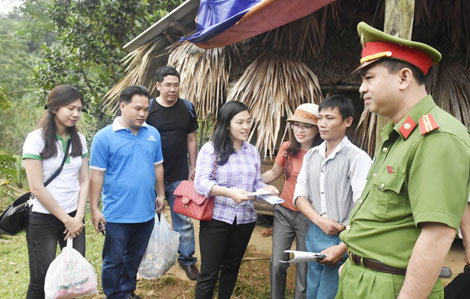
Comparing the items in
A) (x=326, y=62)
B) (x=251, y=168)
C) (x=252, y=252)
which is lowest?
(x=252, y=252)

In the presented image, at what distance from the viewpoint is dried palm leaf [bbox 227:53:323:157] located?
378cm

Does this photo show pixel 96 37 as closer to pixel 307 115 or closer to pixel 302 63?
pixel 302 63

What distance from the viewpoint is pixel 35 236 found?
7.78 ft

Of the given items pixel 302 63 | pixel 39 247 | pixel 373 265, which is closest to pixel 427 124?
pixel 373 265

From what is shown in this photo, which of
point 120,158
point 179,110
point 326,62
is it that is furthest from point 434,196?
point 326,62

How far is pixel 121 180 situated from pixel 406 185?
209 centimetres

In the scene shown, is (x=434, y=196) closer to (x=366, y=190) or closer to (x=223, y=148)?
(x=366, y=190)

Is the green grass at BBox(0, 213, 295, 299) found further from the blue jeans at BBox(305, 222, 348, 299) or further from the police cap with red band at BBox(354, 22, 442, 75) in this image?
the police cap with red band at BBox(354, 22, 442, 75)

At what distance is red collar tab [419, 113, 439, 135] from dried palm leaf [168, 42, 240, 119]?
313 cm

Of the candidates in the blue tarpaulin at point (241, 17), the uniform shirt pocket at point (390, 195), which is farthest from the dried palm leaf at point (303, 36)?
the uniform shirt pocket at point (390, 195)

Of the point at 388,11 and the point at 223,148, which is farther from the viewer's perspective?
the point at 223,148

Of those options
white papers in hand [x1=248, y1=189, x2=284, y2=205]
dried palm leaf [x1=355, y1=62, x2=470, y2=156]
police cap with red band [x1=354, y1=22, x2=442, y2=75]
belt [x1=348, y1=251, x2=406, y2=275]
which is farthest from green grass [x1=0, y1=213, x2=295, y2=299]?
police cap with red band [x1=354, y1=22, x2=442, y2=75]

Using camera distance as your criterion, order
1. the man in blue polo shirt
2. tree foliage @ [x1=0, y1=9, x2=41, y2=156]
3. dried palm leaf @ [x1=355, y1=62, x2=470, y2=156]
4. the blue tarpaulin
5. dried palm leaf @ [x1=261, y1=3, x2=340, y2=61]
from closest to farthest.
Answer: the man in blue polo shirt → the blue tarpaulin → dried palm leaf @ [x1=355, y1=62, x2=470, y2=156] → dried palm leaf @ [x1=261, y1=3, x2=340, y2=61] → tree foliage @ [x1=0, y1=9, x2=41, y2=156]

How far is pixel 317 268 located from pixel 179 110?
78.3 inches
